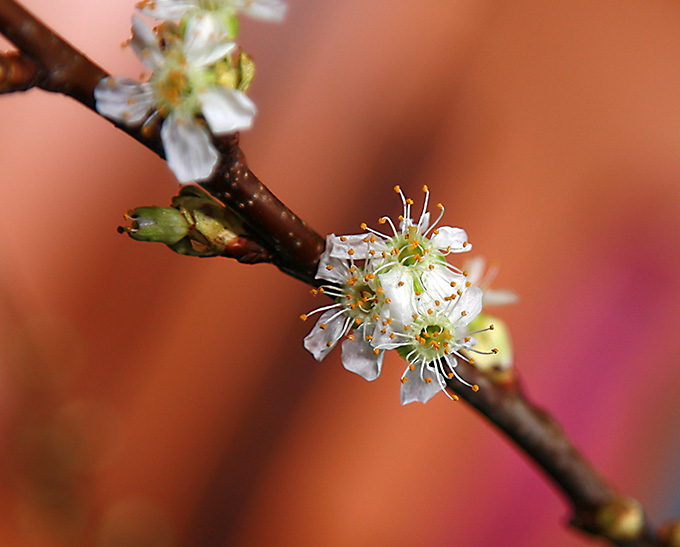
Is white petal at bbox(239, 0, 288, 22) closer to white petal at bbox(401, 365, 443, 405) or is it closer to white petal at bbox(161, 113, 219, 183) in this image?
white petal at bbox(161, 113, 219, 183)

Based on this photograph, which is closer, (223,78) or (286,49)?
(223,78)

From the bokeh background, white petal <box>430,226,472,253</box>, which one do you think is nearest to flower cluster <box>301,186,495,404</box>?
white petal <box>430,226,472,253</box>

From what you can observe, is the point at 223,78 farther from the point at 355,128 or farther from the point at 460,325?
the point at 355,128

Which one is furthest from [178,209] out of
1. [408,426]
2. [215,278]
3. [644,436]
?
[644,436]

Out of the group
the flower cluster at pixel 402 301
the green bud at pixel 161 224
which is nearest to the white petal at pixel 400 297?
the flower cluster at pixel 402 301

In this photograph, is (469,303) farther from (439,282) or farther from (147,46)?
(147,46)

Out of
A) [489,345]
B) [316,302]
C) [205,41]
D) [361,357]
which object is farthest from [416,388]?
[316,302]
